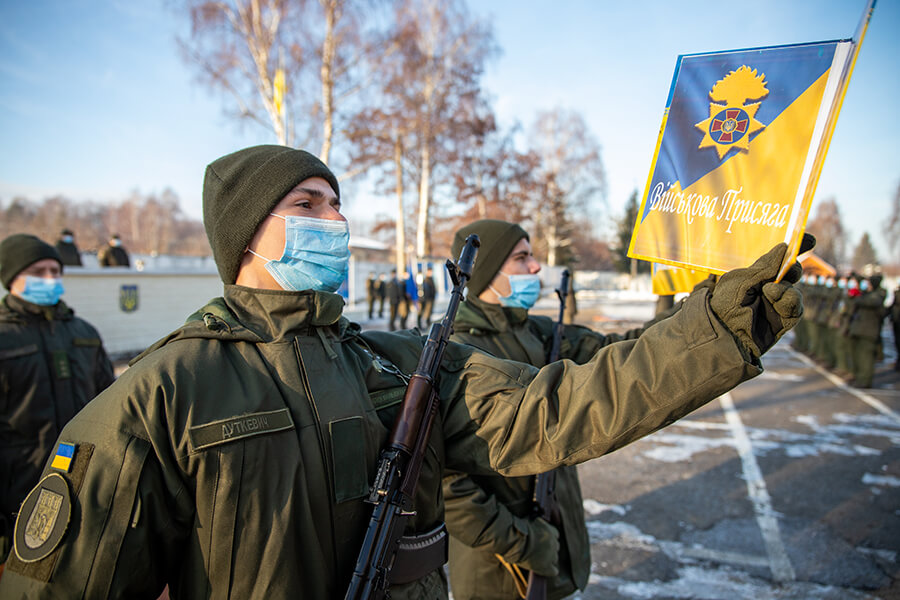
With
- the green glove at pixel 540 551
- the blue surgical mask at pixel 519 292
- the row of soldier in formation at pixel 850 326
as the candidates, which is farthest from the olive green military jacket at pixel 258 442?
the row of soldier in formation at pixel 850 326

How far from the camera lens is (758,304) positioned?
1.23m

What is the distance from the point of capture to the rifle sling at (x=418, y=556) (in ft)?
4.48

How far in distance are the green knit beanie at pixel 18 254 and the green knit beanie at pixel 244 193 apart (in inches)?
117

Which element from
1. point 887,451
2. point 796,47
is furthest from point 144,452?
point 887,451

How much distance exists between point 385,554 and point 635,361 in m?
0.76

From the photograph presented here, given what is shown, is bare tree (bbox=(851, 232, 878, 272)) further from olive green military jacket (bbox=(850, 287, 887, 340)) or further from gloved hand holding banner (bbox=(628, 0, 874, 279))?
gloved hand holding banner (bbox=(628, 0, 874, 279))

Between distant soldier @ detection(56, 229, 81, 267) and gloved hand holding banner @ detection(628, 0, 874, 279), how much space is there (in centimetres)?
1175

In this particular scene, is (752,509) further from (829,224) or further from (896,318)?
(829,224)

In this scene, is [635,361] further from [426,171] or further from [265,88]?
[426,171]

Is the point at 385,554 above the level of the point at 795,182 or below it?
below

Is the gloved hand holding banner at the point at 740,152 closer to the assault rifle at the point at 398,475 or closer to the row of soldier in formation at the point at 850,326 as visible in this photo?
the assault rifle at the point at 398,475

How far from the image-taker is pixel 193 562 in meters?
1.15

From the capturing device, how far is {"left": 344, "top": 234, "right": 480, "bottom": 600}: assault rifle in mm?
1217

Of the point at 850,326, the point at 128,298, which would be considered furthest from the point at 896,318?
the point at 128,298
